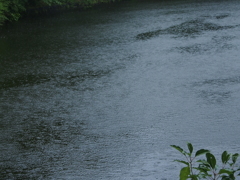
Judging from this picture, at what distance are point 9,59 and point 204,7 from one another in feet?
49.1

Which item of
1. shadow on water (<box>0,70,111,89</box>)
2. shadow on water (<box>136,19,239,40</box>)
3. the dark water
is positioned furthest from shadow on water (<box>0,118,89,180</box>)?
shadow on water (<box>136,19,239,40</box>)

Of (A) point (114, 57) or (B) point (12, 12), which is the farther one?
(B) point (12, 12)

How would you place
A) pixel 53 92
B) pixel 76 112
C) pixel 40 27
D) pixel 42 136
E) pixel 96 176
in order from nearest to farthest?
pixel 96 176 → pixel 42 136 → pixel 76 112 → pixel 53 92 → pixel 40 27

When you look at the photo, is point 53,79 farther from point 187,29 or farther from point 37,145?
point 187,29

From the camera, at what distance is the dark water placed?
619 centimetres

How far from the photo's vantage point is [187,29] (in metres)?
17.0

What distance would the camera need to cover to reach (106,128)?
735 centimetres

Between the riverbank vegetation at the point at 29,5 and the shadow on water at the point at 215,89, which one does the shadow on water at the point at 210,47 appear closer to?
the shadow on water at the point at 215,89

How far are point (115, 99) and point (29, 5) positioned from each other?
19.7 meters

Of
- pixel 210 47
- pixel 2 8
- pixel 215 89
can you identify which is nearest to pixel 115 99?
pixel 215 89

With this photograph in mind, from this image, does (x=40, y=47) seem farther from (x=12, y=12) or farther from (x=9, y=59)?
(x=12, y=12)

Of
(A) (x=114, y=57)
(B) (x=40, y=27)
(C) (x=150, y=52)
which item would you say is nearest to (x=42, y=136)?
(A) (x=114, y=57)

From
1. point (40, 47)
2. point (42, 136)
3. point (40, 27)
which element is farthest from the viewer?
point (40, 27)

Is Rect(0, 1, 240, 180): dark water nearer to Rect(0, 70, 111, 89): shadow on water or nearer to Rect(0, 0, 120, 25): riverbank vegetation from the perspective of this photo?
Rect(0, 70, 111, 89): shadow on water
